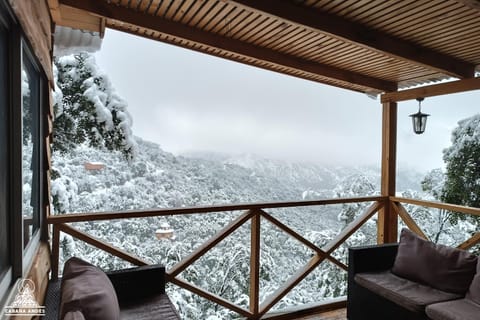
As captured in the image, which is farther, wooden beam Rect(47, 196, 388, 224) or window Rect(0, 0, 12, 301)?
wooden beam Rect(47, 196, 388, 224)

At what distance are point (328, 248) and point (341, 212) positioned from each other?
2525mm

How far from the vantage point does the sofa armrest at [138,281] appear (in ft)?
7.04

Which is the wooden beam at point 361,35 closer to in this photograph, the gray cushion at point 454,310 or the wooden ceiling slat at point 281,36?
the wooden ceiling slat at point 281,36

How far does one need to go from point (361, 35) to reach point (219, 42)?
45.3 inches

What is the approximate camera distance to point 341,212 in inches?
227

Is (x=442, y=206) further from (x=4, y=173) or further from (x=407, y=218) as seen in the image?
(x=4, y=173)

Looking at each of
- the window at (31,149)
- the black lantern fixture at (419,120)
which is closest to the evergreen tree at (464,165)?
the black lantern fixture at (419,120)

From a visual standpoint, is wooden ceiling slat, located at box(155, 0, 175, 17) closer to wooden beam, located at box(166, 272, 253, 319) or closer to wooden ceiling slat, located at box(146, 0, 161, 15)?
wooden ceiling slat, located at box(146, 0, 161, 15)

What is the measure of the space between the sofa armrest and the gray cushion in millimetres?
1810

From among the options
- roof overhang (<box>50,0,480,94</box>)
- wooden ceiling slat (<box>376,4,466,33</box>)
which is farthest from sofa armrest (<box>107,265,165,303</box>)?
wooden ceiling slat (<box>376,4,466,33</box>)

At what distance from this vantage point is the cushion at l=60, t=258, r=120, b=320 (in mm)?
1308

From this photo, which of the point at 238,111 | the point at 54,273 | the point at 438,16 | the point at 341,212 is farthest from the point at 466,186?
the point at 54,273

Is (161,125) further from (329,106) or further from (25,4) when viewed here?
(25,4)

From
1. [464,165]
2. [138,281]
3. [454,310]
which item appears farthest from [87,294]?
[464,165]
